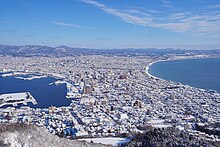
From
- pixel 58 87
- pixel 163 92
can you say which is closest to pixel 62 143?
pixel 163 92

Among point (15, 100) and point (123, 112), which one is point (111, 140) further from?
point (15, 100)

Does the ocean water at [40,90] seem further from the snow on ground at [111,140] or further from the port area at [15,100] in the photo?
the snow on ground at [111,140]

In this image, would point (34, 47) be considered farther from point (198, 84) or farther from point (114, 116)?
point (114, 116)

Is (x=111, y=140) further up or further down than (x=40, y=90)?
further up

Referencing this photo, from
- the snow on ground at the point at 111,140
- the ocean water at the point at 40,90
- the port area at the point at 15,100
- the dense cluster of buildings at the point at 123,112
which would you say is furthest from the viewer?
the ocean water at the point at 40,90

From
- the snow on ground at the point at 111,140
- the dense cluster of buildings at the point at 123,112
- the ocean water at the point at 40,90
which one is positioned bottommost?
the ocean water at the point at 40,90

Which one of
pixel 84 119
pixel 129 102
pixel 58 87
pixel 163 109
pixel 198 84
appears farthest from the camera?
pixel 198 84

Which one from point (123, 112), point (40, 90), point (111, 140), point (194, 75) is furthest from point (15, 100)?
point (194, 75)

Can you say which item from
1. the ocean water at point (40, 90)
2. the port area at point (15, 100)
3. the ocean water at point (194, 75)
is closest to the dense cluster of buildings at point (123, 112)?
the ocean water at point (40, 90)
